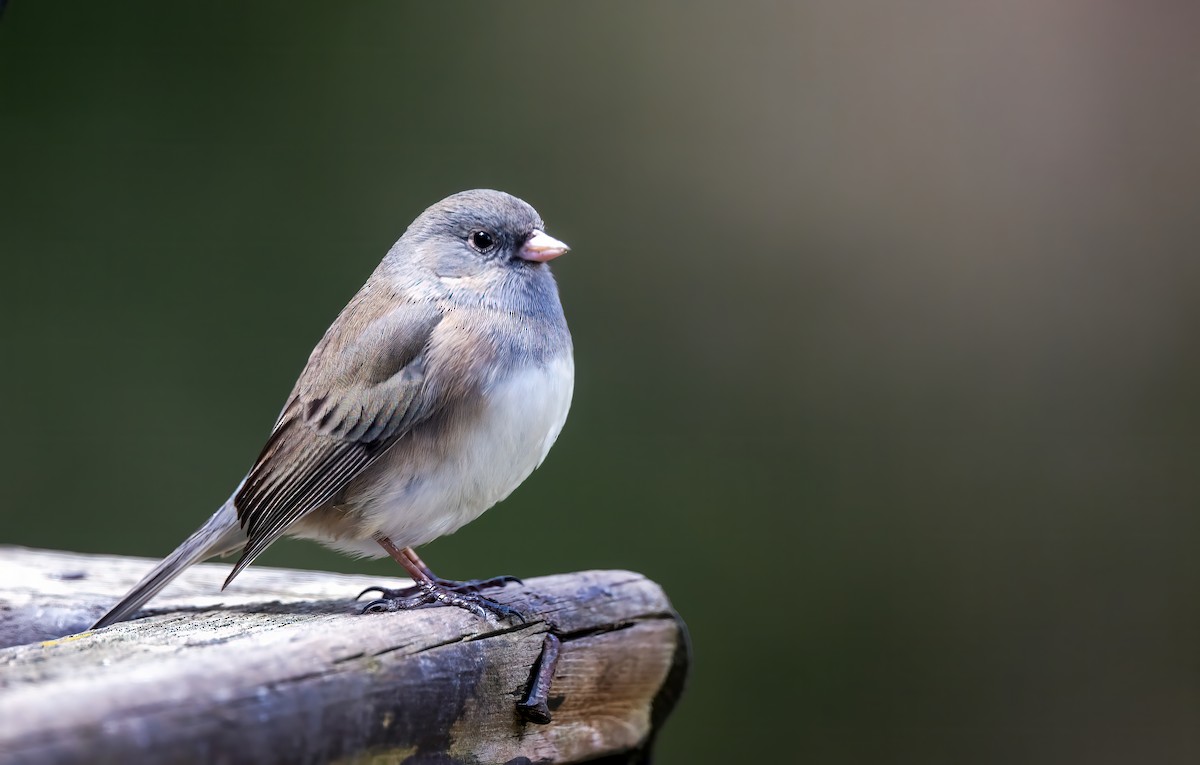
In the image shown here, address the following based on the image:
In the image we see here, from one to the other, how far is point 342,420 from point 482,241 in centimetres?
44

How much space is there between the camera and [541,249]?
7.39 feet

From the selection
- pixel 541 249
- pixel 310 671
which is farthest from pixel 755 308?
pixel 310 671

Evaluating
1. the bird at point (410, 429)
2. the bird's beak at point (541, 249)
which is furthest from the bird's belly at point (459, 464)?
the bird's beak at point (541, 249)

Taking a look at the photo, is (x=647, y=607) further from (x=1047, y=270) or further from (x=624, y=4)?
(x=624, y=4)

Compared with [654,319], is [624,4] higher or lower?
higher

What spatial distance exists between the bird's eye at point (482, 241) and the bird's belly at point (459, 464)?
0.31 meters

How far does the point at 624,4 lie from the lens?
4.54 meters

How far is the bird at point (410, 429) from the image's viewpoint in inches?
78.9

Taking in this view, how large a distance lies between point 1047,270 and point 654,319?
134 cm

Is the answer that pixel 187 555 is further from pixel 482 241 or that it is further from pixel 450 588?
pixel 482 241

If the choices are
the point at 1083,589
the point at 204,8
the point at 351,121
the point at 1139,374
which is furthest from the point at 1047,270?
the point at 204,8

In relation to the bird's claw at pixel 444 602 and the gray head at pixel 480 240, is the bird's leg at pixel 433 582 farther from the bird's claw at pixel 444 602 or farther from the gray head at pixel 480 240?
the gray head at pixel 480 240

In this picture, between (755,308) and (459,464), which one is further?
(755,308)

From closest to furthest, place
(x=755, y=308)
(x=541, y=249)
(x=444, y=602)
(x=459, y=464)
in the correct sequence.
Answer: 1. (x=444, y=602)
2. (x=459, y=464)
3. (x=541, y=249)
4. (x=755, y=308)
